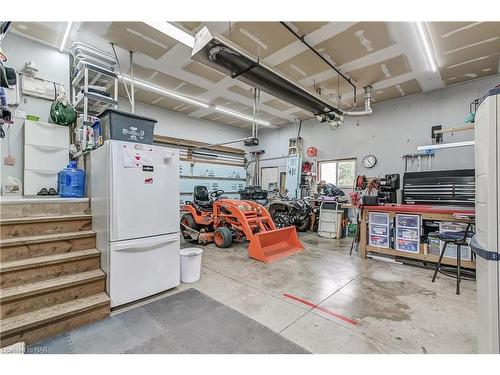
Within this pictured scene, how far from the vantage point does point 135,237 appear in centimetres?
248

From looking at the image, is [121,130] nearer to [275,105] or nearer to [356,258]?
[356,258]

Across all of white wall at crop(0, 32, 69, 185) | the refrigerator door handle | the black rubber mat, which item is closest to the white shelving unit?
white wall at crop(0, 32, 69, 185)

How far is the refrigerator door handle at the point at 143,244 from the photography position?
2.36 metres

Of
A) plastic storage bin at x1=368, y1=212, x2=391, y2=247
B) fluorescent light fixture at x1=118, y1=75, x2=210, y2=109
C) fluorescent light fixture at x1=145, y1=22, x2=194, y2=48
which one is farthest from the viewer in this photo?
fluorescent light fixture at x1=118, y1=75, x2=210, y2=109

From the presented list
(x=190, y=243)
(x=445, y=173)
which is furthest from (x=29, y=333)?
(x=445, y=173)

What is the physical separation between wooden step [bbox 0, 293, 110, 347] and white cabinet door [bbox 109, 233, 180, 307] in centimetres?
16

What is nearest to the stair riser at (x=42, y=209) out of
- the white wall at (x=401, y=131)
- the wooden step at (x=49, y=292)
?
the wooden step at (x=49, y=292)

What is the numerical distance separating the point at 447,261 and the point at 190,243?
4.86m

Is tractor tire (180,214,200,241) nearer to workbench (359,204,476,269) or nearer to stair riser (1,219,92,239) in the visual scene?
stair riser (1,219,92,239)

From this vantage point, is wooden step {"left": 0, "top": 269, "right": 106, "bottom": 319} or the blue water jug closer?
wooden step {"left": 0, "top": 269, "right": 106, "bottom": 319}

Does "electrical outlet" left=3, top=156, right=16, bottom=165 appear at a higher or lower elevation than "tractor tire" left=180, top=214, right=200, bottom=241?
higher

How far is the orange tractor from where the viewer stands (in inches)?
168

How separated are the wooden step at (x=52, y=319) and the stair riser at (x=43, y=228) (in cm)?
78

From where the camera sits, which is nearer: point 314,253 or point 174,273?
point 174,273
